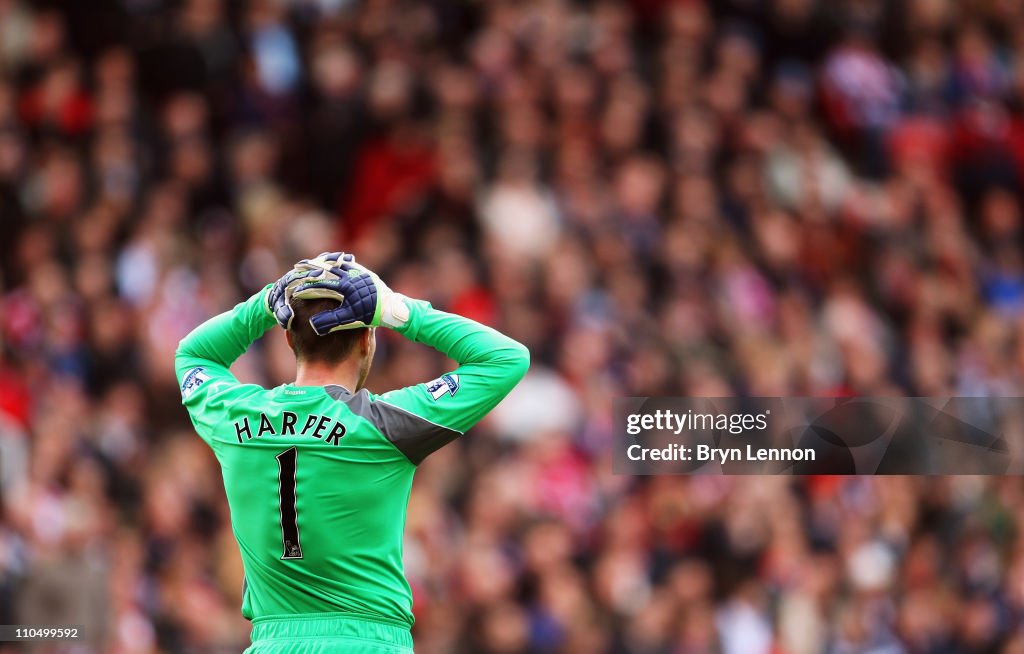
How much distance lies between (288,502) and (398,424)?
414 mm

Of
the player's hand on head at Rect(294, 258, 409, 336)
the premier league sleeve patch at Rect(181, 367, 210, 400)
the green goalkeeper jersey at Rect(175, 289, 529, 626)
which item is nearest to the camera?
the player's hand on head at Rect(294, 258, 409, 336)

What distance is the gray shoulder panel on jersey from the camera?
16.8 feet

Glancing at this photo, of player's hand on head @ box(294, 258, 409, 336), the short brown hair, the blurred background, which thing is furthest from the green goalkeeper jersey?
the blurred background

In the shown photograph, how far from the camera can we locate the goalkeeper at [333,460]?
201 inches

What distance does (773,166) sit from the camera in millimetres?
18031

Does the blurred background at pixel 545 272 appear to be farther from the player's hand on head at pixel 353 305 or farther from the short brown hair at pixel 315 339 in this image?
the player's hand on head at pixel 353 305

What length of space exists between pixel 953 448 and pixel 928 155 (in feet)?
22.9

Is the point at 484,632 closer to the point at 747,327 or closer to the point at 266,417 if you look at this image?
the point at 747,327

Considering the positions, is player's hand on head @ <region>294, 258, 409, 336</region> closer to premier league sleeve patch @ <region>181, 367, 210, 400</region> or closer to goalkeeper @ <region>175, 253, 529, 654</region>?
goalkeeper @ <region>175, 253, 529, 654</region>

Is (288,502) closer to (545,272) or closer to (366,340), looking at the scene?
(366,340)

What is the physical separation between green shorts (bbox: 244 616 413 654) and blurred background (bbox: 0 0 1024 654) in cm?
678

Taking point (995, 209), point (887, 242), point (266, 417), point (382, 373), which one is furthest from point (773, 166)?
point (266, 417)

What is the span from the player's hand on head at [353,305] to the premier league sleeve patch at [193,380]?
0.59m

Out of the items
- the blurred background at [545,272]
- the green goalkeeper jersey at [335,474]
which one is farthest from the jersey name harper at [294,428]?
the blurred background at [545,272]
